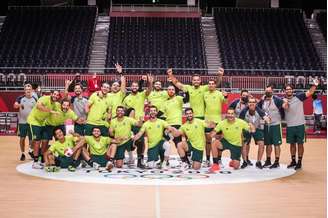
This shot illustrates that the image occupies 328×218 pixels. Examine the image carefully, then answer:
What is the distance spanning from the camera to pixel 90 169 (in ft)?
32.8

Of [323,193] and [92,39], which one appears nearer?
[323,193]

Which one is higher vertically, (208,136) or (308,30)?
(308,30)

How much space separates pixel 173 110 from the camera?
10.5 meters

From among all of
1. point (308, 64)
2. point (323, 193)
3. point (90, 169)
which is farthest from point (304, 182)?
point (308, 64)

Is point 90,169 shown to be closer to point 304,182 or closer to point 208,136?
point 208,136

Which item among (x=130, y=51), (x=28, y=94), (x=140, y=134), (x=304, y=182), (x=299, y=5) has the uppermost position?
(x=299, y=5)

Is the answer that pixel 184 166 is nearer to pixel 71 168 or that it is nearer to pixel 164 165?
pixel 164 165

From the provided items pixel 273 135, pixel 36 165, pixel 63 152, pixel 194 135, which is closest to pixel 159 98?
pixel 194 135

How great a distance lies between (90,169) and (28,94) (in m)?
2.45

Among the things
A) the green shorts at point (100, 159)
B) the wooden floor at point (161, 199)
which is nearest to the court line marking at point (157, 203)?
the wooden floor at point (161, 199)

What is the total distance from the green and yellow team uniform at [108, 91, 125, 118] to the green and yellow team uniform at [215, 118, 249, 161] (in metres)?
2.15

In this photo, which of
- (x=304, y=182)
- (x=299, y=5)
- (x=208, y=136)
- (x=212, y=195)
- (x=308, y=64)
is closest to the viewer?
(x=212, y=195)

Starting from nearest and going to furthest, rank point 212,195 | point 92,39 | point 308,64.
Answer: point 212,195 → point 308,64 → point 92,39

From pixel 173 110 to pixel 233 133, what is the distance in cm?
127
